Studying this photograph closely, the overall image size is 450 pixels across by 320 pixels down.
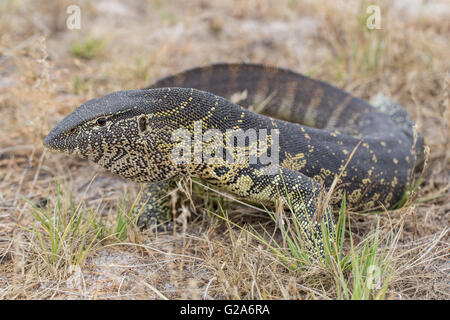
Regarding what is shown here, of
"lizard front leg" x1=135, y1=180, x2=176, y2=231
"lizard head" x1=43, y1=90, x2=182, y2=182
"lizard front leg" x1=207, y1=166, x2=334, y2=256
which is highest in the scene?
"lizard head" x1=43, y1=90, x2=182, y2=182

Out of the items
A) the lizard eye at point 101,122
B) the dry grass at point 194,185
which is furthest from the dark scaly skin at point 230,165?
the dry grass at point 194,185

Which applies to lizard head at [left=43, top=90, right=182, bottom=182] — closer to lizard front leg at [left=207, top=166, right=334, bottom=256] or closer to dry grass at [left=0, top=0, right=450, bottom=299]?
dry grass at [left=0, top=0, right=450, bottom=299]

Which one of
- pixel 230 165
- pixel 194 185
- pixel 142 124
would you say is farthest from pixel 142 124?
pixel 194 185

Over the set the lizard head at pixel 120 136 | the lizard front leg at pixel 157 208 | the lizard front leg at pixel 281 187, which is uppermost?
the lizard head at pixel 120 136

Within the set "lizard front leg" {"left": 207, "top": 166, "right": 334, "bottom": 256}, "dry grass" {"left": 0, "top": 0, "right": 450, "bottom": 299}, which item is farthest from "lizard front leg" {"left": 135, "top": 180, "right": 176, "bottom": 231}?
"lizard front leg" {"left": 207, "top": 166, "right": 334, "bottom": 256}

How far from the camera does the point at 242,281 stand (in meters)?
2.93

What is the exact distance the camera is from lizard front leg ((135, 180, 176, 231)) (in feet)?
13.7

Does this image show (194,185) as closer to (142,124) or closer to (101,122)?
(142,124)

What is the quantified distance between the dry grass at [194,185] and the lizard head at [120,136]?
33 centimetres

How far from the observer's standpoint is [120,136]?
11.1ft

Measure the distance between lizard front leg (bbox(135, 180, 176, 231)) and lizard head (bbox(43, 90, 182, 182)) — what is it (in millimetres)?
661

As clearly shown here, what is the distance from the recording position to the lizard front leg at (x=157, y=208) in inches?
165

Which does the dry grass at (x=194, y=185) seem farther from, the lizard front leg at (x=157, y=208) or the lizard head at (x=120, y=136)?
the lizard head at (x=120, y=136)
